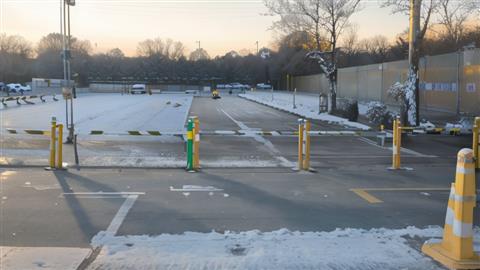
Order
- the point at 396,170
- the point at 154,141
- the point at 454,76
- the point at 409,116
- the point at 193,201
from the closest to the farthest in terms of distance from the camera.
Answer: the point at 193,201 → the point at 396,170 → the point at 154,141 → the point at 409,116 → the point at 454,76

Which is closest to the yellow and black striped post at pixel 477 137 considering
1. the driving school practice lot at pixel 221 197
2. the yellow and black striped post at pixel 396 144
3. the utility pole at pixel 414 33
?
the driving school practice lot at pixel 221 197

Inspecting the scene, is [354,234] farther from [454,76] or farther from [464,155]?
[454,76]

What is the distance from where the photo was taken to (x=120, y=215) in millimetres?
7176

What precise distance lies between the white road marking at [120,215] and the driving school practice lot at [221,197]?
14mm

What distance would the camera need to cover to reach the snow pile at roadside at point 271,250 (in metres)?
5.19

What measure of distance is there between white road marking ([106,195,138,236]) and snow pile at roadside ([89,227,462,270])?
0.63 ft

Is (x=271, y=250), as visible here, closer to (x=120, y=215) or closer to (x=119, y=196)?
(x=120, y=215)

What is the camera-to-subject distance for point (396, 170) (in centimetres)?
1137

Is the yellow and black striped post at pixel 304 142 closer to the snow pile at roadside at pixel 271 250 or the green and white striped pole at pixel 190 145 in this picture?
the green and white striped pole at pixel 190 145

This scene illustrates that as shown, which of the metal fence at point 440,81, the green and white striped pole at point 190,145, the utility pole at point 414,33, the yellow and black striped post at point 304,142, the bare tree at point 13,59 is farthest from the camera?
the bare tree at point 13,59

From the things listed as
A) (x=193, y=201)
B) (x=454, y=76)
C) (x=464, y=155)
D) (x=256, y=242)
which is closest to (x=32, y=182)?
(x=193, y=201)

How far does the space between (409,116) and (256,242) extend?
17621 mm

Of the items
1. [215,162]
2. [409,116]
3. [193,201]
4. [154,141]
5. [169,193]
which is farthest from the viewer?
[409,116]

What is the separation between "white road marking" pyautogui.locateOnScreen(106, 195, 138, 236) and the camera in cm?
642
